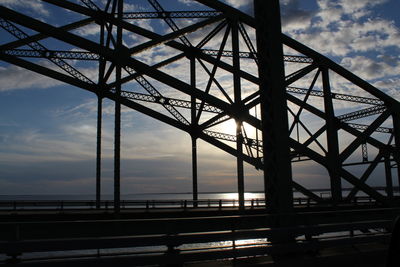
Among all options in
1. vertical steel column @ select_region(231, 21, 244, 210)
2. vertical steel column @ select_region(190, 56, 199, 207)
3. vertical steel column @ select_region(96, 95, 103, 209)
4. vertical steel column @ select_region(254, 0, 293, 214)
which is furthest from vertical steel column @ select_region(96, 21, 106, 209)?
vertical steel column @ select_region(254, 0, 293, 214)

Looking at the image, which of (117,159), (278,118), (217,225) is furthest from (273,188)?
(117,159)

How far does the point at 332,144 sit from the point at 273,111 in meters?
23.9

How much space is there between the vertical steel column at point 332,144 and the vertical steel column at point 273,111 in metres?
21.8

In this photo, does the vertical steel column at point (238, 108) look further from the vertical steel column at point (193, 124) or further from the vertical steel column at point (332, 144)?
the vertical steel column at point (332, 144)

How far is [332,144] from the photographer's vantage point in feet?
112

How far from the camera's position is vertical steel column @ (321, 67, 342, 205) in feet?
109

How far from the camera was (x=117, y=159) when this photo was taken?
22.7m

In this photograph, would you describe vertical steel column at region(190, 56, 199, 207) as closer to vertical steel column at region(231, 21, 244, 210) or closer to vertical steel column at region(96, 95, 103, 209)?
vertical steel column at region(231, 21, 244, 210)

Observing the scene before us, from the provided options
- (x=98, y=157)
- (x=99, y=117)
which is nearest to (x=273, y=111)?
(x=98, y=157)

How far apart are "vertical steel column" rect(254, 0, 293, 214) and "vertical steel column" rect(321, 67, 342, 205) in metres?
21.8

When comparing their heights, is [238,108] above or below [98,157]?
above

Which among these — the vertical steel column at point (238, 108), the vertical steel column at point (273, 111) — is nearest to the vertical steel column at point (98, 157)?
the vertical steel column at point (238, 108)

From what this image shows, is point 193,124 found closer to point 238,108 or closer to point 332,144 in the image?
point 238,108

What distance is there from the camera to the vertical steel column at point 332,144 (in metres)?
33.1
